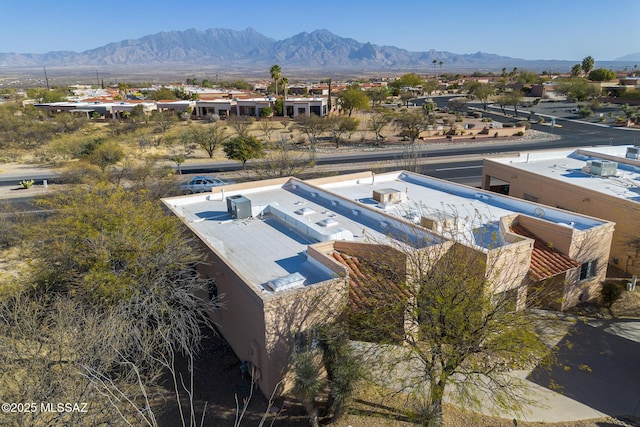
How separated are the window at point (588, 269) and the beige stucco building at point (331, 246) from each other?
8cm

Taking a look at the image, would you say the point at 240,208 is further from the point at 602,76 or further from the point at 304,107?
the point at 602,76

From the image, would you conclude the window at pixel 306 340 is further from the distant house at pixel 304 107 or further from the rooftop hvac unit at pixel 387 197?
the distant house at pixel 304 107

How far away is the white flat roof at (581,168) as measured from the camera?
24.5 meters

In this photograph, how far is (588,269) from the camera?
19234 mm

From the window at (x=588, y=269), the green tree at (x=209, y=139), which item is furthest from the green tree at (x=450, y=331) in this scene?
the green tree at (x=209, y=139)

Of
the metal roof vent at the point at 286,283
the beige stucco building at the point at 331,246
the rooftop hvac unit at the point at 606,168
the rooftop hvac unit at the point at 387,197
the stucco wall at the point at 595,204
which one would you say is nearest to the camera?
the beige stucco building at the point at 331,246

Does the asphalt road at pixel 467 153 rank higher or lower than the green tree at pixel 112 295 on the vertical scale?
lower

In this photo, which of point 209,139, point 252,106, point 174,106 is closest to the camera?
point 209,139

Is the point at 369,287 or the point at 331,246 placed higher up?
the point at 331,246

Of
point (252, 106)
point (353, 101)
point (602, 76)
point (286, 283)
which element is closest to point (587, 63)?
point (602, 76)

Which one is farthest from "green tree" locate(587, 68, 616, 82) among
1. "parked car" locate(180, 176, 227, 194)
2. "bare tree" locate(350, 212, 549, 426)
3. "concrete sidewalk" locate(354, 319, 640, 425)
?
"bare tree" locate(350, 212, 549, 426)

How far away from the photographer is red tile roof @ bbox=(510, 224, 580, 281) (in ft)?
56.4

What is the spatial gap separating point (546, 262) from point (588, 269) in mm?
2903

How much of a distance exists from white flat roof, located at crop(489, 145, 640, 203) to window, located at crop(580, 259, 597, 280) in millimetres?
A: 5300
